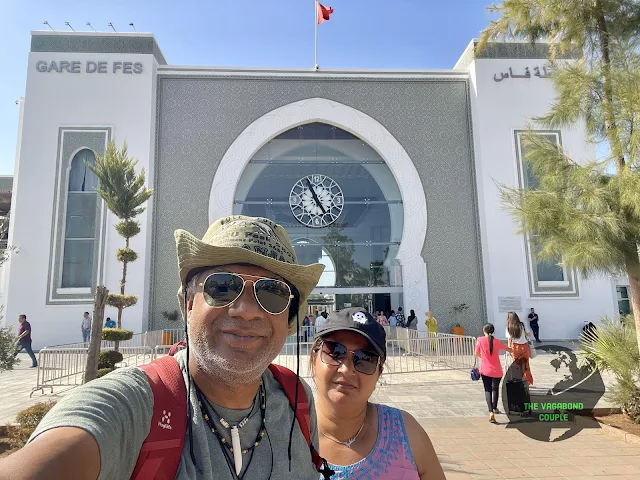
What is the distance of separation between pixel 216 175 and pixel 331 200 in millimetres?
4920

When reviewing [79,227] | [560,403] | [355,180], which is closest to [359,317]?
[560,403]

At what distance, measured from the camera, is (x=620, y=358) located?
18.8 ft

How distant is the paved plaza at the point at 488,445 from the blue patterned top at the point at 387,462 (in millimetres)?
2893

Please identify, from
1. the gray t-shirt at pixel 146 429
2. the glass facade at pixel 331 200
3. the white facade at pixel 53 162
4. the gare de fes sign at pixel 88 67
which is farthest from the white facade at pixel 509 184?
the gray t-shirt at pixel 146 429

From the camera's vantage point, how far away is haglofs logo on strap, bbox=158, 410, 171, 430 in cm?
101

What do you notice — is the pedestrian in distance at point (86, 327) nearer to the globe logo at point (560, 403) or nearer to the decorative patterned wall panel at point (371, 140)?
the decorative patterned wall panel at point (371, 140)

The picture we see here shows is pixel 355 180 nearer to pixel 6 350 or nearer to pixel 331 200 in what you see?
pixel 331 200

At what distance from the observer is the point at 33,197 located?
53.1 feet

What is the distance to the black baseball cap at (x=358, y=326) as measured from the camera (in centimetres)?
186

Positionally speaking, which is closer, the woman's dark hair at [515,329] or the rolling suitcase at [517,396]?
the rolling suitcase at [517,396]

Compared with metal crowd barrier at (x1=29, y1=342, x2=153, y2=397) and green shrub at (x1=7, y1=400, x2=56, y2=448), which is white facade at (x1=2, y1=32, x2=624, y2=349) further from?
green shrub at (x1=7, y1=400, x2=56, y2=448)

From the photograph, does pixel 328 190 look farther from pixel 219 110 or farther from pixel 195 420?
pixel 195 420

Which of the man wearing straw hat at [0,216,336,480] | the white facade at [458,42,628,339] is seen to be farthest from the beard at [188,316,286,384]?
the white facade at [458,42,628,339]

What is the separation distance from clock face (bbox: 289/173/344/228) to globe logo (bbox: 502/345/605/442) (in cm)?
1163
